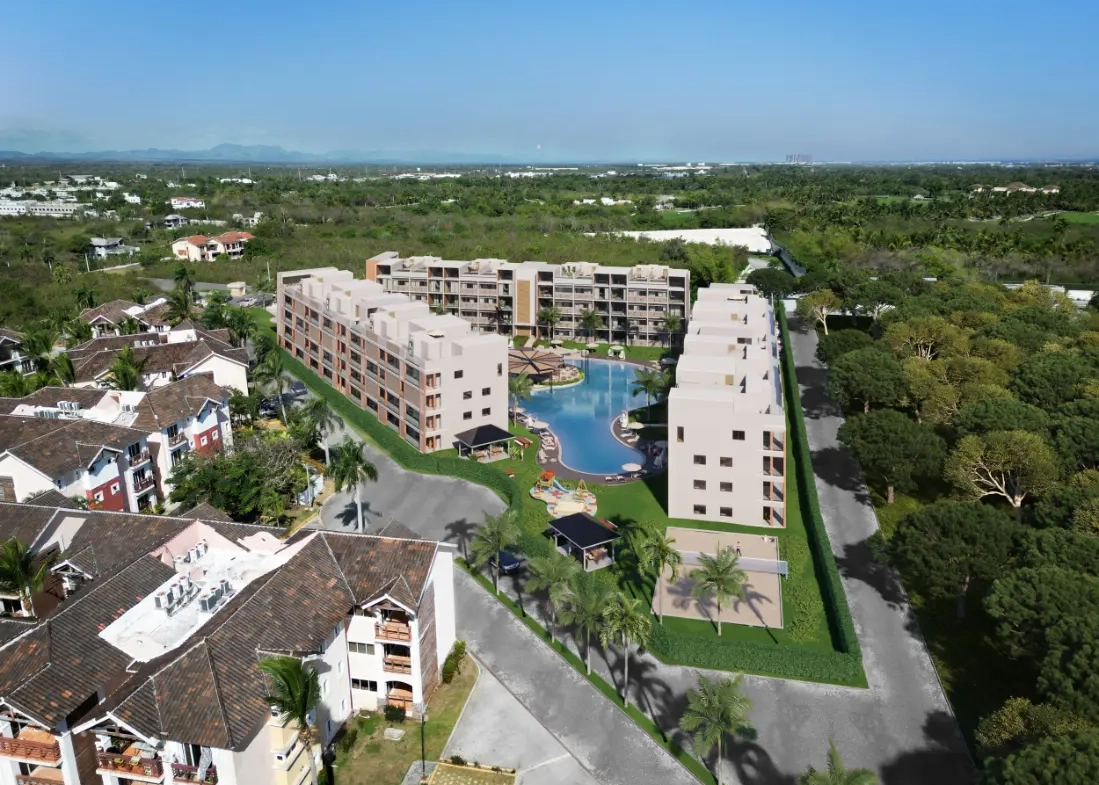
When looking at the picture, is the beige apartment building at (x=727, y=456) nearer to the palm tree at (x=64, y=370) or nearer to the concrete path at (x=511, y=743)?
the concrete path at (x=511, y=743)

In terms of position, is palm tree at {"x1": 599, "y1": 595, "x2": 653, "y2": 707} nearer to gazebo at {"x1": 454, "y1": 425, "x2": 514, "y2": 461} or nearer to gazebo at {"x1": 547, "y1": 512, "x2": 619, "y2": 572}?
gazebo at {"x1": 547, "y1": 512, "x2": 619, "y2": 572}

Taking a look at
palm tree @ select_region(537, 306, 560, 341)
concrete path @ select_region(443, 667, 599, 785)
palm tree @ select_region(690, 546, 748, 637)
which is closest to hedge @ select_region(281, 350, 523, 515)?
palm tree @ select_region(690, 546, 748, 637)

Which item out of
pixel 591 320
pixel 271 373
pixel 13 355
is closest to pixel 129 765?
pixel 271 373

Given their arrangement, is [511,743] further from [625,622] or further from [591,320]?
[591,320]

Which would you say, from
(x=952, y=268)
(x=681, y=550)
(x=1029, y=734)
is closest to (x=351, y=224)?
(x=952, y=268)

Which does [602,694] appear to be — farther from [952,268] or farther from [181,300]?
[952,268]
